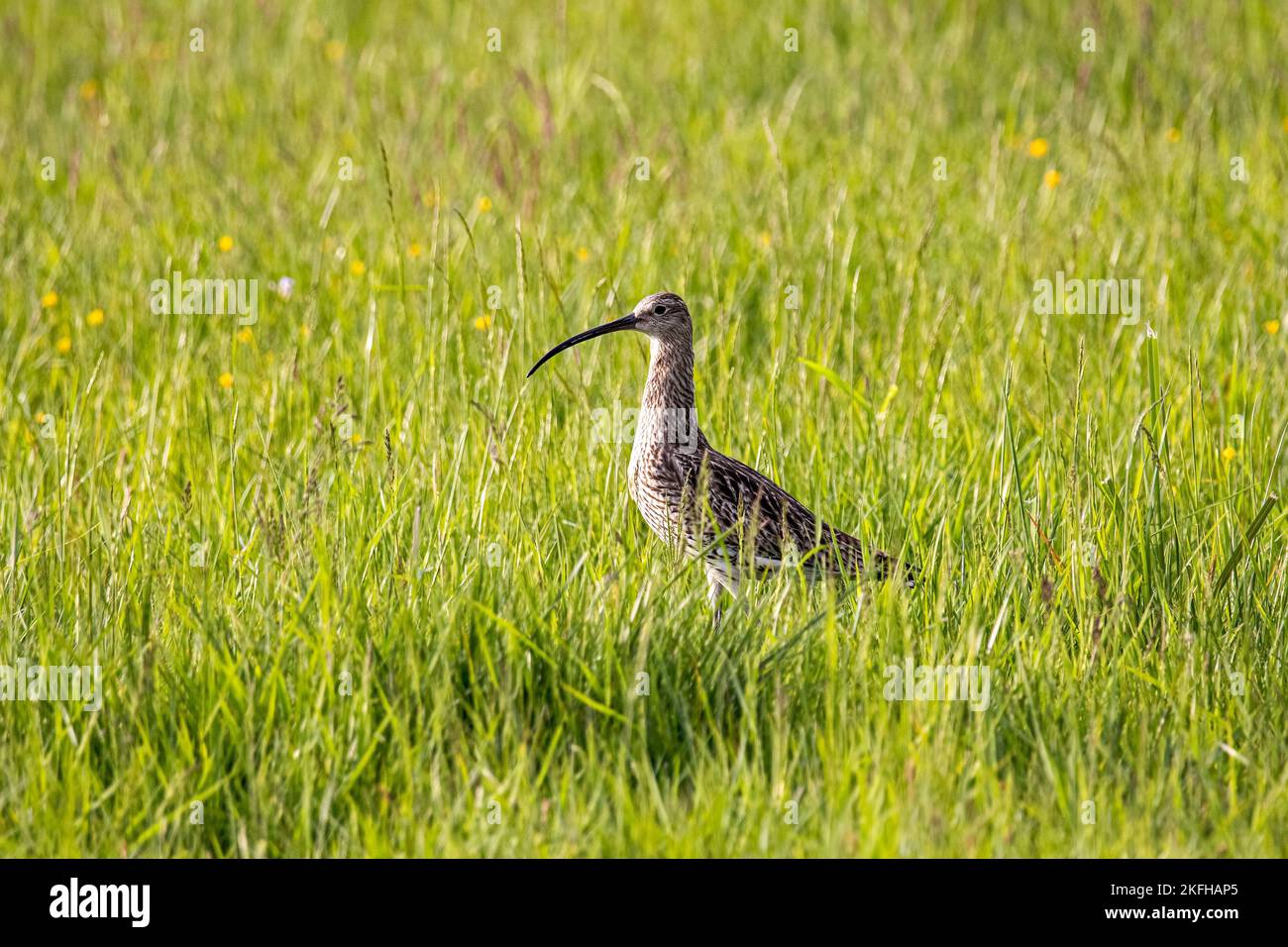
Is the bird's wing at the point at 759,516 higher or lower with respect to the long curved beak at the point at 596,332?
lower

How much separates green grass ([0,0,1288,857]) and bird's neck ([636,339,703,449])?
254 millimetres

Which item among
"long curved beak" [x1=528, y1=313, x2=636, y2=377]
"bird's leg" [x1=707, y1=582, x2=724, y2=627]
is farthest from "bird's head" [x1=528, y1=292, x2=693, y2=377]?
"bird's leg" [x1=707, y1=582, x2=724, y2=627]

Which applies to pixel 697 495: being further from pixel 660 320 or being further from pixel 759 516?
pixel 660 320

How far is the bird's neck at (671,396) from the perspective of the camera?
4824 mm

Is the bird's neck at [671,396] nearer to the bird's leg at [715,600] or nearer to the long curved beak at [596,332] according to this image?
the long curved beak at [596,332]

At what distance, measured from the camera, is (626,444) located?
5.29 m

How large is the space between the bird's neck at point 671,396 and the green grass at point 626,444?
10.0 inches

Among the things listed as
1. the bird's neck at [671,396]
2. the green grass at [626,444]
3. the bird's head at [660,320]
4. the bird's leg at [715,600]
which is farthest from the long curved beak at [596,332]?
the bird's leg at [715,600]

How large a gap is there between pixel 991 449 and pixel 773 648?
1.79 m

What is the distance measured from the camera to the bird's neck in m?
4.82

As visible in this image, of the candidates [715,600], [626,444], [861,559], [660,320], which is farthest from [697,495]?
[626,444]

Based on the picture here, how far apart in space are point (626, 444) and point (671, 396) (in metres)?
0.42

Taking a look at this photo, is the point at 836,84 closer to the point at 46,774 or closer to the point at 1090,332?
the point at 1090,332

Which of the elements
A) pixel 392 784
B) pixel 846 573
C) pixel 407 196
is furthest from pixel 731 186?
pixel 392 784
